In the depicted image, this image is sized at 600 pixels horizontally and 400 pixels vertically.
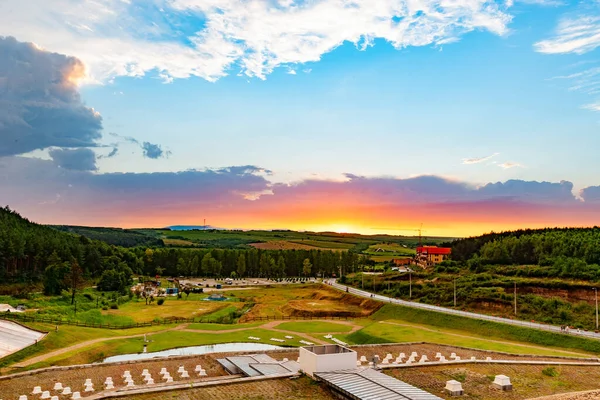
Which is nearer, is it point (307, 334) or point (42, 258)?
point (307, 334)

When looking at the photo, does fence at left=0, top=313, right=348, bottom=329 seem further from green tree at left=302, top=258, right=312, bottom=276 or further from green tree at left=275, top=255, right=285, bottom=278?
green tree at left=302, top=258, right=312, bottom=276

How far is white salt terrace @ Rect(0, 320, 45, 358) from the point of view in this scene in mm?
46625

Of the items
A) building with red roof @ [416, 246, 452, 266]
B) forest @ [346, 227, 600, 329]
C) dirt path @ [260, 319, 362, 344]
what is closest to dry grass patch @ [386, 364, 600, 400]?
dirt path @ [260, 319, 362, 344]

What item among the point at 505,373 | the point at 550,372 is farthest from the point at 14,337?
the point at 550,372

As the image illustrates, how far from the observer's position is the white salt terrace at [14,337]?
46625 mm

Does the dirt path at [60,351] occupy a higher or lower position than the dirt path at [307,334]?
higher

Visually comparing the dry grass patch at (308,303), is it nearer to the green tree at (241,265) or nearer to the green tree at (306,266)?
the green tree at (241,265)

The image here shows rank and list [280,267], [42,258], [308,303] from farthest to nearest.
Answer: [280,267], [42,258], [308,303]

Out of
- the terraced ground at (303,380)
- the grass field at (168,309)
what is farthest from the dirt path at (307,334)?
the terraced ground at (303,380)

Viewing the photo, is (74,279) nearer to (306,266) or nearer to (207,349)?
(207,349)

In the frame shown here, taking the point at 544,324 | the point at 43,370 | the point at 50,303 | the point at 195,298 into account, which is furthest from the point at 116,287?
the point at 544,324

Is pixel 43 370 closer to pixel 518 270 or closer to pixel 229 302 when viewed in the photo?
pixel 229 302

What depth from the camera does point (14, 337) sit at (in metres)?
50.6

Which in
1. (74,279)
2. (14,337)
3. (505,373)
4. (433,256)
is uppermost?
(433,256)
